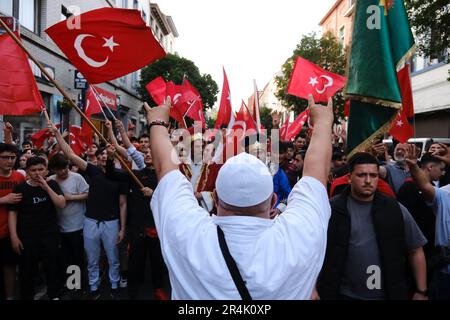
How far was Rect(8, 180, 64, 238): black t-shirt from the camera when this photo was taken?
4633mm

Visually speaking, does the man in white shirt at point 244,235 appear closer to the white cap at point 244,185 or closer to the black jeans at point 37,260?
the white cap at point 244,185

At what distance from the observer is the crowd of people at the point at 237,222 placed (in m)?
1.48

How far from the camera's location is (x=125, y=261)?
19.6ft

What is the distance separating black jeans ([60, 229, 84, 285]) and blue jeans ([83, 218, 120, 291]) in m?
0.09

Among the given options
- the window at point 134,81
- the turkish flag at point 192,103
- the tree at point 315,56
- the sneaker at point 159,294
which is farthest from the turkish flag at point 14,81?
the window at point 134,81

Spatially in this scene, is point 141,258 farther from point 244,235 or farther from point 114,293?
point 244,235

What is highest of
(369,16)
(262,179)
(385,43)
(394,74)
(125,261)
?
(369,16)

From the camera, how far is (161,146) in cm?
179

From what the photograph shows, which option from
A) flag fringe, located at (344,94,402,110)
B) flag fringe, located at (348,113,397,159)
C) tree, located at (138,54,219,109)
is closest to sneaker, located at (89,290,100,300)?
flag fringe, located at (348,113,397,159)

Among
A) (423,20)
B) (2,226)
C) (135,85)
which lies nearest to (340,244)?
(2,226)

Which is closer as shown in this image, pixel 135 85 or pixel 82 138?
pixel 82 138

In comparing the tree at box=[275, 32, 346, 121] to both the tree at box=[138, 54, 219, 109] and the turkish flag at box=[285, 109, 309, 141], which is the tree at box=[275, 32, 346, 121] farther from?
the turkish flag at box=[285, 109, 309, 141]
